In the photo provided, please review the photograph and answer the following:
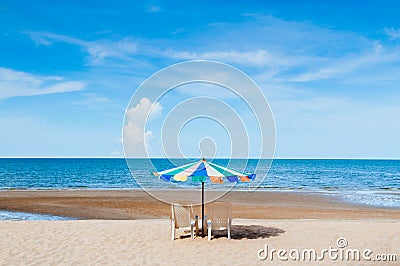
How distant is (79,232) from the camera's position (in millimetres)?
10617

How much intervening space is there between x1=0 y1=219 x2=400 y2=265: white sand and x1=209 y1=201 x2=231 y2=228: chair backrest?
1.32 feet

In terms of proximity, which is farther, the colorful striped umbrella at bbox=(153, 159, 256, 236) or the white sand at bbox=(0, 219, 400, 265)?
the colorful striped umbrella at bbox=(153, 159, 256, 236)

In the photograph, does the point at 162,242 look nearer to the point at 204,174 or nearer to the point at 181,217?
the point at 181,217

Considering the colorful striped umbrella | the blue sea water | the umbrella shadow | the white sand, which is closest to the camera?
the white sand

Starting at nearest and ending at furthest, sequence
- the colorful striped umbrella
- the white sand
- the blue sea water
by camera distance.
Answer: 1. the white sand
2. the colorful striped umbrella
3. the blue sea water

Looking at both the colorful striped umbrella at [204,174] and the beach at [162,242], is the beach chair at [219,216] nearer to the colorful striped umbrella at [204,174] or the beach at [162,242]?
the beach at [162,242]

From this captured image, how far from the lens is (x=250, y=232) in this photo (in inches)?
423

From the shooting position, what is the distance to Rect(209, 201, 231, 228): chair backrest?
9695 millimetres

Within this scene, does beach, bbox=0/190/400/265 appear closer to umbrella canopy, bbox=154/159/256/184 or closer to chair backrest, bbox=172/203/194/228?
chair backrest, bbox=172/203/194/228
